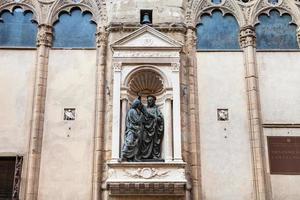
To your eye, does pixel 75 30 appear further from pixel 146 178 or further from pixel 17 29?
pixel 146 178

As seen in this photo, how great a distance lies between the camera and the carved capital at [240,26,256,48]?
37.5 ft

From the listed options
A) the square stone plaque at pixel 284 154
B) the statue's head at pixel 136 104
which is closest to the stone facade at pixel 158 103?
the square stone plaque at pixel 284 154

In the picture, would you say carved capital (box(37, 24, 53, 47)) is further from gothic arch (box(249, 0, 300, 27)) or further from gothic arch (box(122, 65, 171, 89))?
gothic arch (box(249, 0, 300, 27))

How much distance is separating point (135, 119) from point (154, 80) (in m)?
1.21

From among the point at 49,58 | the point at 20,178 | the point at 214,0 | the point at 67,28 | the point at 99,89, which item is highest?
the point at 214,0

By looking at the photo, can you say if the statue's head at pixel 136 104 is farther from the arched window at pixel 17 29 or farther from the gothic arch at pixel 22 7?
the gothic arch at pixel 22 7

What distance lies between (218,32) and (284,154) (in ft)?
11.4

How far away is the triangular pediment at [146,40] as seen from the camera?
35.3 ft

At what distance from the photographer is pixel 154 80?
10789mm

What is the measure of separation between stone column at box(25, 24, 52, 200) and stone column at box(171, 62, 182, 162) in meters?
3.05

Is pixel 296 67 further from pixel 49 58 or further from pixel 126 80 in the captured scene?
pixel 49 58

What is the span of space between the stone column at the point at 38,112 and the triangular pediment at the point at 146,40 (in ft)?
5.92

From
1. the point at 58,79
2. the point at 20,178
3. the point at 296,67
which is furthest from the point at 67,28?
the point at 296,67

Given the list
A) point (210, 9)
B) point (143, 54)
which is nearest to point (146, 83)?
point (143, 54)
